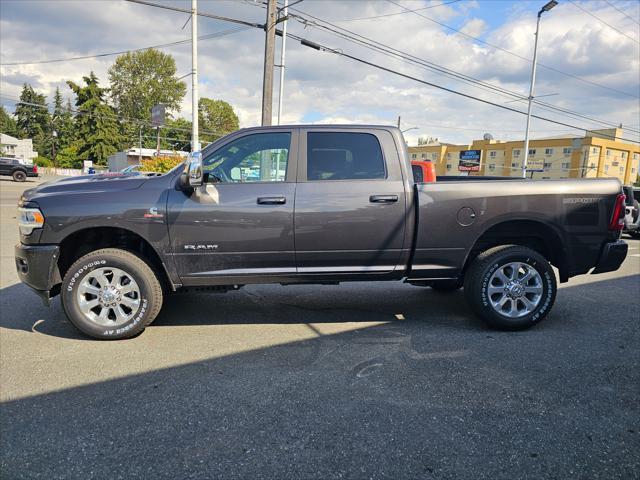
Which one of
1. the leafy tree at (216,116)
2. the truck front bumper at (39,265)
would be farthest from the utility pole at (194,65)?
the leafy tree at (216,116)

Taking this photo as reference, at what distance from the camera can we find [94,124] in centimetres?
5984

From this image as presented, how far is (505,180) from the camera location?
451 cm

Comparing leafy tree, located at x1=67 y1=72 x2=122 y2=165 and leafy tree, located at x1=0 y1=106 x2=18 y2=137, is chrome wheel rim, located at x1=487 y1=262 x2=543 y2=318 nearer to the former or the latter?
leafy tree, located at x1=67 y1=72 x2=122 y2=165

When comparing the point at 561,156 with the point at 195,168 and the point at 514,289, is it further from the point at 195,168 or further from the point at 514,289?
the point at 195,168

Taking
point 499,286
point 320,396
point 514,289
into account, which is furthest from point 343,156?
point 320,396

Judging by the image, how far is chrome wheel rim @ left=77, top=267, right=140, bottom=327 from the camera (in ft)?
13.2

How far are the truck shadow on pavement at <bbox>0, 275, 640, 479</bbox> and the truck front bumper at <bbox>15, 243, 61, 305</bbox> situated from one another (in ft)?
1.85

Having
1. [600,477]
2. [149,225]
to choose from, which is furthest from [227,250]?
[600,477]

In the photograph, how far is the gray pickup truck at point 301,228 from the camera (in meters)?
4.00

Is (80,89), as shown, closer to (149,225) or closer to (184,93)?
(184,93)

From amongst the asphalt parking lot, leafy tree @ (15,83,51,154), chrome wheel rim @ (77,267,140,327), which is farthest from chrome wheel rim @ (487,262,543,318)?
leafy tree @ (15,83,51,154)

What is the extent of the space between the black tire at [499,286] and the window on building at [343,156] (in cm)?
136

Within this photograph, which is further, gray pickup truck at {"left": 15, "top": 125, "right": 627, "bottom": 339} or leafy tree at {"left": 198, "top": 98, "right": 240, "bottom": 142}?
leafy tree at {"left": 198, "top": 98, "right": 240, "bottom": 142}

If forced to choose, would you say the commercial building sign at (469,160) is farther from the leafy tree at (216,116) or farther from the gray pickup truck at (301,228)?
the gray pickup truck at (301,228)
